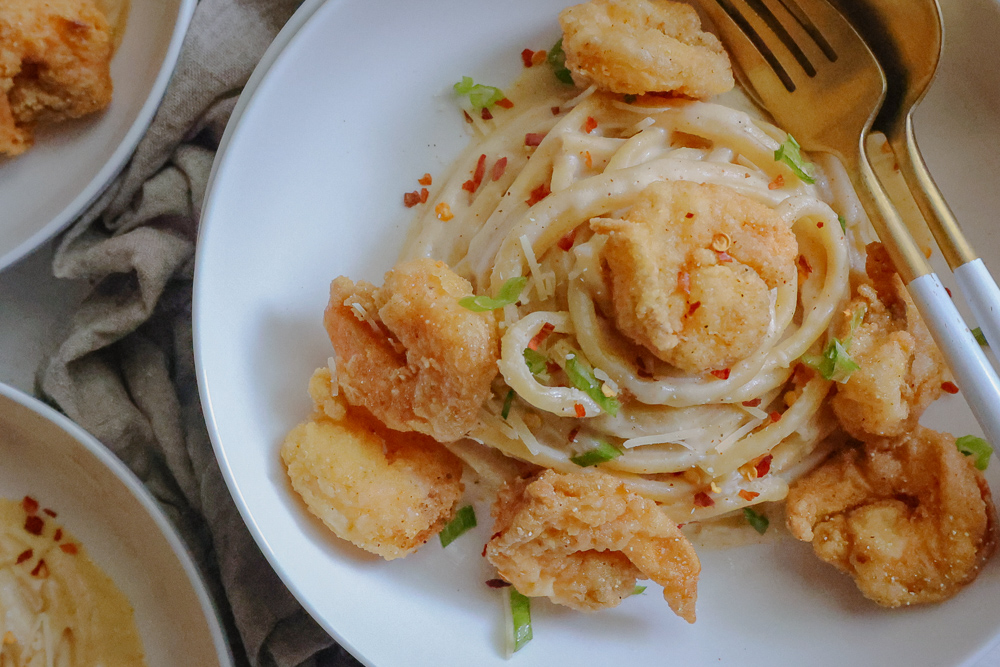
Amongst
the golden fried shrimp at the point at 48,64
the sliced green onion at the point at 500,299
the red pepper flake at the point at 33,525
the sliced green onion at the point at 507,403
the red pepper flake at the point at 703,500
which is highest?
the golden fried shrimp at the point at 48,64

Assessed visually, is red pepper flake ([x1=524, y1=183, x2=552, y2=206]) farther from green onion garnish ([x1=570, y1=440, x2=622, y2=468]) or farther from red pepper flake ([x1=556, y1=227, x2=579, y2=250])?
green onion garnish ([x1=570, y1=440, x2=622, y2=468])

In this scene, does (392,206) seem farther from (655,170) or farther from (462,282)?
(655,170)

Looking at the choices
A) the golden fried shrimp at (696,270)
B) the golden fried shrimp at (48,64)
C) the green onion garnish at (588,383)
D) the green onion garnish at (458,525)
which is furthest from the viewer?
the golden fried shrimp at (48,64)

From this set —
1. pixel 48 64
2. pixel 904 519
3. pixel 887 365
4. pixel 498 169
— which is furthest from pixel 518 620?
pixel 48 64

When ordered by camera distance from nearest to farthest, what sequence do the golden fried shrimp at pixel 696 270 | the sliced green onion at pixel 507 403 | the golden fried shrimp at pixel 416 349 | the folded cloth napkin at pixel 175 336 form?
the golden fried shrimp at pixel 696 270
the golden fried shrimp at pixel 416 349
the sliced green onion at pixel 507 403
the folded cloth napkin at pixel 175 336

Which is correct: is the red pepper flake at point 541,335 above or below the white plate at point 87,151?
below

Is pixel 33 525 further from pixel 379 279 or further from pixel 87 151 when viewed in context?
pixel 379 279

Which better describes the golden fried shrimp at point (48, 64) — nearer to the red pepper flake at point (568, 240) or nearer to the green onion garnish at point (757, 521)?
the red pepper flake at point (568, 240)

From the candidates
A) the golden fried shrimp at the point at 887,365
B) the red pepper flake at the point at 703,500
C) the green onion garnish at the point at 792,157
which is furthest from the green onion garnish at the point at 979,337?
the red pepper flake at the point at 703,500
